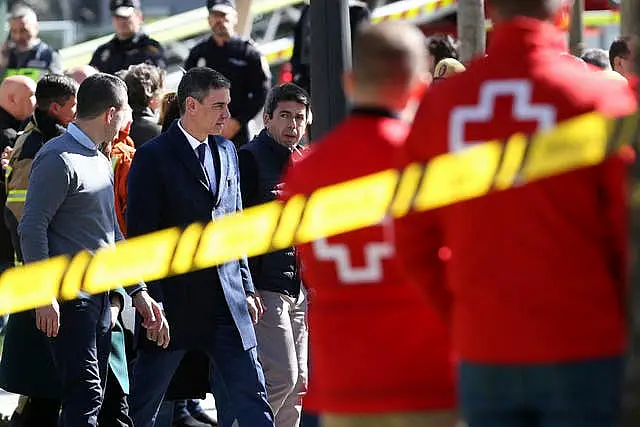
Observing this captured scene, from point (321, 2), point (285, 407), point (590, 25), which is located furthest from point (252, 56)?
point (590, 25)

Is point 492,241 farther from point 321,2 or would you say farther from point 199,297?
point 199,297

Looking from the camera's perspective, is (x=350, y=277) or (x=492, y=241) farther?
(x=350, y=277)

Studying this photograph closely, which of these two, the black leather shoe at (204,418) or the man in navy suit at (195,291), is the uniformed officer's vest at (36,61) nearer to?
the black leather shoe at (204,418)

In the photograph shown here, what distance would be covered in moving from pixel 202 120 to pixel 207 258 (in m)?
0.66

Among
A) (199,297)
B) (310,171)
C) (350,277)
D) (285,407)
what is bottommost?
(285,407)

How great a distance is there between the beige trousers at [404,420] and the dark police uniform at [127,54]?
8.27 metres

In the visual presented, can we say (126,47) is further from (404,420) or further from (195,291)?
(404,420)

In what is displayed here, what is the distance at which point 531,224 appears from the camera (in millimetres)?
4250

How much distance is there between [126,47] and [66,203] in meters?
5.59

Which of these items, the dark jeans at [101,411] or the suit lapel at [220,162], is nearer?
the suit lapel at [220,162]

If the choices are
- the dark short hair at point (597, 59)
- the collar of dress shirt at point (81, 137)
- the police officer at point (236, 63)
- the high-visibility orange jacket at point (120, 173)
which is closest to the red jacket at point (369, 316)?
the collar of dress shirt at point (81, 137)

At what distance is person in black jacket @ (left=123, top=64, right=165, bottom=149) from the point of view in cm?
973

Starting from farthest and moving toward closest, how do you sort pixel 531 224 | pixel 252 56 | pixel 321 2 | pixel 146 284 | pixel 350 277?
pixel 252 56, pixel 146 284, pixel 321 2, pixel 350 277, pixel 531 224

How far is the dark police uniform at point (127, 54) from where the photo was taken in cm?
1270
